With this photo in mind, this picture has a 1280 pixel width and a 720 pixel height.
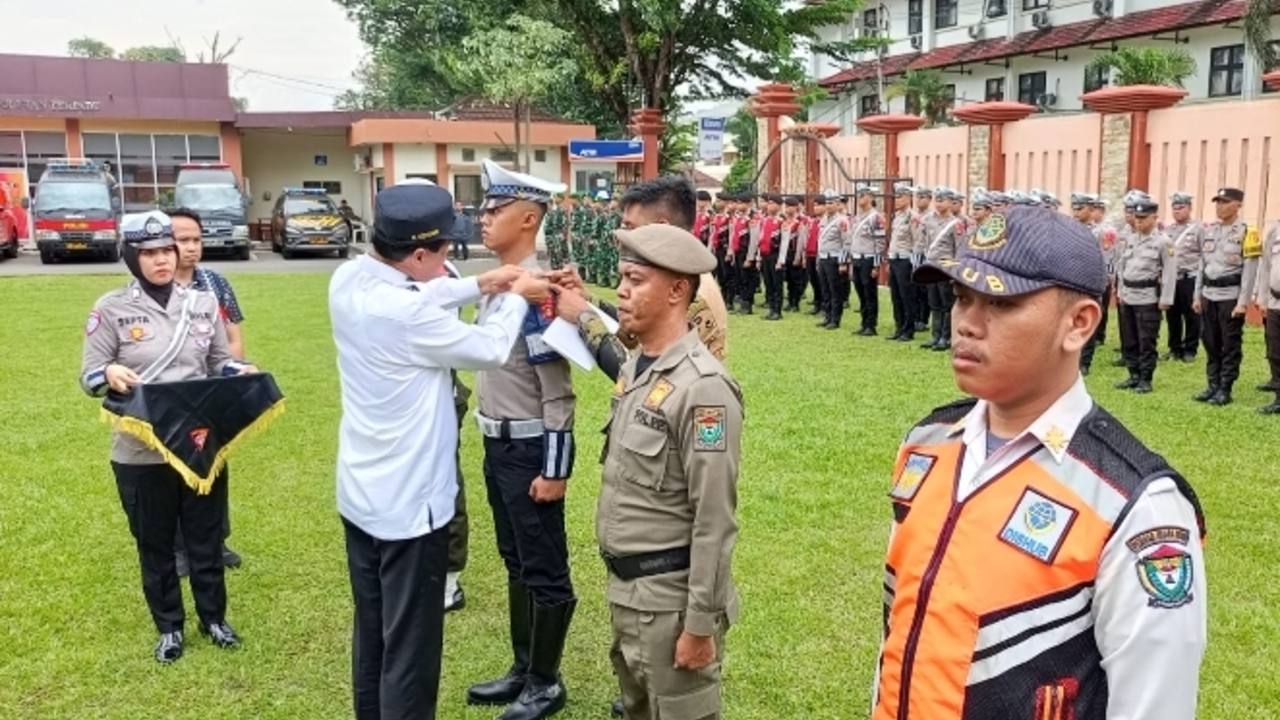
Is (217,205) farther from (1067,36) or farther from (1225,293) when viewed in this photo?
(1225,293)

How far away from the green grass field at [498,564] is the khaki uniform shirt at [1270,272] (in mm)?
817

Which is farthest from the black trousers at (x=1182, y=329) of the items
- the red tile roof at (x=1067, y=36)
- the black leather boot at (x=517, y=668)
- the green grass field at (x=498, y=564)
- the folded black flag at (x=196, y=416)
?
the red tile roof at (x=1067, y=36)

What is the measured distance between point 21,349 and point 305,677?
9442 mm

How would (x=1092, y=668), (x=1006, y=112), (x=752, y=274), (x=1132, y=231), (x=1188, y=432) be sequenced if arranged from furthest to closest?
(x=752, y=274)
(x=1006, y=112)
(x=1132, y=231)
(x=1188, y=432)
(x=1092, y=668)

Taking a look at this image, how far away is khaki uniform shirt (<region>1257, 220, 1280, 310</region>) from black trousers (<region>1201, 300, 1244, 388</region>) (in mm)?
314

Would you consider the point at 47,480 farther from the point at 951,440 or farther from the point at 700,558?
the point at 951,440

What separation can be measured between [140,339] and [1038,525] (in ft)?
11.8

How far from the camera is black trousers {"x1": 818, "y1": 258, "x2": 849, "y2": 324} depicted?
43.7 ft

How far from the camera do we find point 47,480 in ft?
21.7

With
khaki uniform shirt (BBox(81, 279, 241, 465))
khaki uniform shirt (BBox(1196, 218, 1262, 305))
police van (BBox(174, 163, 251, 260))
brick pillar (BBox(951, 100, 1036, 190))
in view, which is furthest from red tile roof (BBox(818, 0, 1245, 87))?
khaki uniform shirt (BBox(81, 279, 241, 465))

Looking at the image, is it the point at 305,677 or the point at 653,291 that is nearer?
the point at 653,291

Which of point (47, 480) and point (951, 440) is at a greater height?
point (951, 440)

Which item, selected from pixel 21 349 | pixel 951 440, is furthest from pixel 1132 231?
pixel 21 349

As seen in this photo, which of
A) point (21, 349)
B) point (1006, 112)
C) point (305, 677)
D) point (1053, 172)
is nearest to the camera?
point (305, 677)
